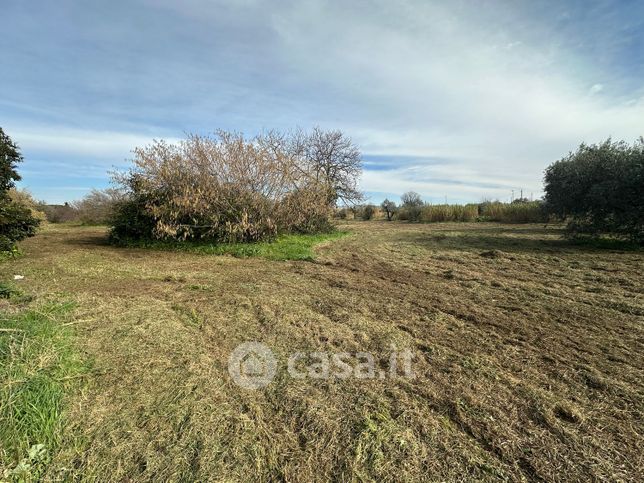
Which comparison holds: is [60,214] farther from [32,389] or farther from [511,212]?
[511,212]

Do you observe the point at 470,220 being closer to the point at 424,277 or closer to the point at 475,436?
the point at 424,277

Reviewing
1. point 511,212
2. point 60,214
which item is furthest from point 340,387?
point 60,214

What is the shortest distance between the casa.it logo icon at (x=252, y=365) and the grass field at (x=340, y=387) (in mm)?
82

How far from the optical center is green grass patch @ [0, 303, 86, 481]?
1.77m

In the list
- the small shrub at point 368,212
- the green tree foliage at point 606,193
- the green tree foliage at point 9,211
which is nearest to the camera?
the green tree foliage at point 9,211

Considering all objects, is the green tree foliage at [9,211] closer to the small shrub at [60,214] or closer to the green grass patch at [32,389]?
the green grass patch at [32,389]

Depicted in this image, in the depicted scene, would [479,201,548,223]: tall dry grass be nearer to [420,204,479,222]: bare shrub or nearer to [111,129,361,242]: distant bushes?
[420,204,479,222]: bare shrub

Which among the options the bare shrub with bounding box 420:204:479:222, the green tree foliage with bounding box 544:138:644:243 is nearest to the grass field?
the green tree foliage with bounding box 544:138:644:243

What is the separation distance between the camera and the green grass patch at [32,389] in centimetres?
177

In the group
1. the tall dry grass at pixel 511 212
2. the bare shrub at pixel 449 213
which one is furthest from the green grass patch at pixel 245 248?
the bare shrub at pixel 449 213

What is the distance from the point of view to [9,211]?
771cm

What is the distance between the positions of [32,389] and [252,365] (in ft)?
4.99

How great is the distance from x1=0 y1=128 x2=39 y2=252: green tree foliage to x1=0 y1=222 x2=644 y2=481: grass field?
13.1 feet

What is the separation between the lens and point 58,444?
6.21ft
